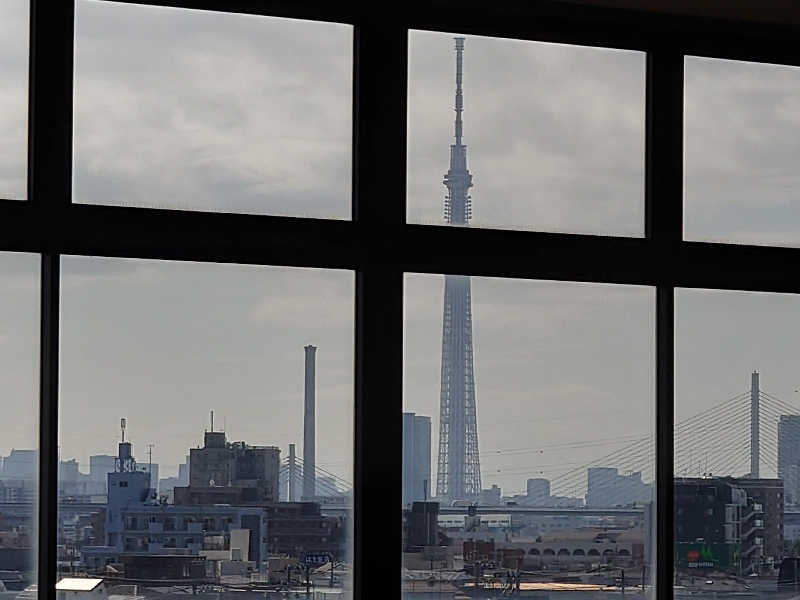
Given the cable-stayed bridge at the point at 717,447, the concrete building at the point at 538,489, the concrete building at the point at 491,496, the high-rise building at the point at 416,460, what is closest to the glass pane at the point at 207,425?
the high-rise building at the point at 416,460

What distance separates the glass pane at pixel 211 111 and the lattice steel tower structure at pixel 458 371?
11.5 inches

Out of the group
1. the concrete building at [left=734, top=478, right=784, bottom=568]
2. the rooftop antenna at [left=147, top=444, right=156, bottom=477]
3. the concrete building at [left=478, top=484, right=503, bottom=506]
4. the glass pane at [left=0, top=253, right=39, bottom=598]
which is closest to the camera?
the glass pane at [left=0, top=253, right=39, bottom=598]

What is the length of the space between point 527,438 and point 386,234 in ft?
2.14

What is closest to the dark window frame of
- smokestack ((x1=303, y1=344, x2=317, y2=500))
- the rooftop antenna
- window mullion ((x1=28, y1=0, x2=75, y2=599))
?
window mullion ((x1=28, y1=0, x2=75, y2=599))

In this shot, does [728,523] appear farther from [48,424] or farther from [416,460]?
[48,424]

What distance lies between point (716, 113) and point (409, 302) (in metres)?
1.07

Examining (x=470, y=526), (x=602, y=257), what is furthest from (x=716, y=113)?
(x=470, y=526)

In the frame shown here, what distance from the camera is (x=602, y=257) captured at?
342 centimetres

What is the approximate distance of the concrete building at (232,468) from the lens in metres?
3.08

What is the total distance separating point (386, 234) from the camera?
10.6 ft

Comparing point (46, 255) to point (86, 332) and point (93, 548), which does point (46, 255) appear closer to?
point (86, 332)

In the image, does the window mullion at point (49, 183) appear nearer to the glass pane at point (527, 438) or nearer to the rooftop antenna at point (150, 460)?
the rooftop antenna at point (150, 460)

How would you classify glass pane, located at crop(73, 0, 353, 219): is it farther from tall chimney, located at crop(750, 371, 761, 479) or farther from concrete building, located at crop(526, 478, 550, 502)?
tall chimney, located at crop(750, 371, 761, 479)

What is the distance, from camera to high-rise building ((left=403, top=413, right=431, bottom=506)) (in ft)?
10.6
